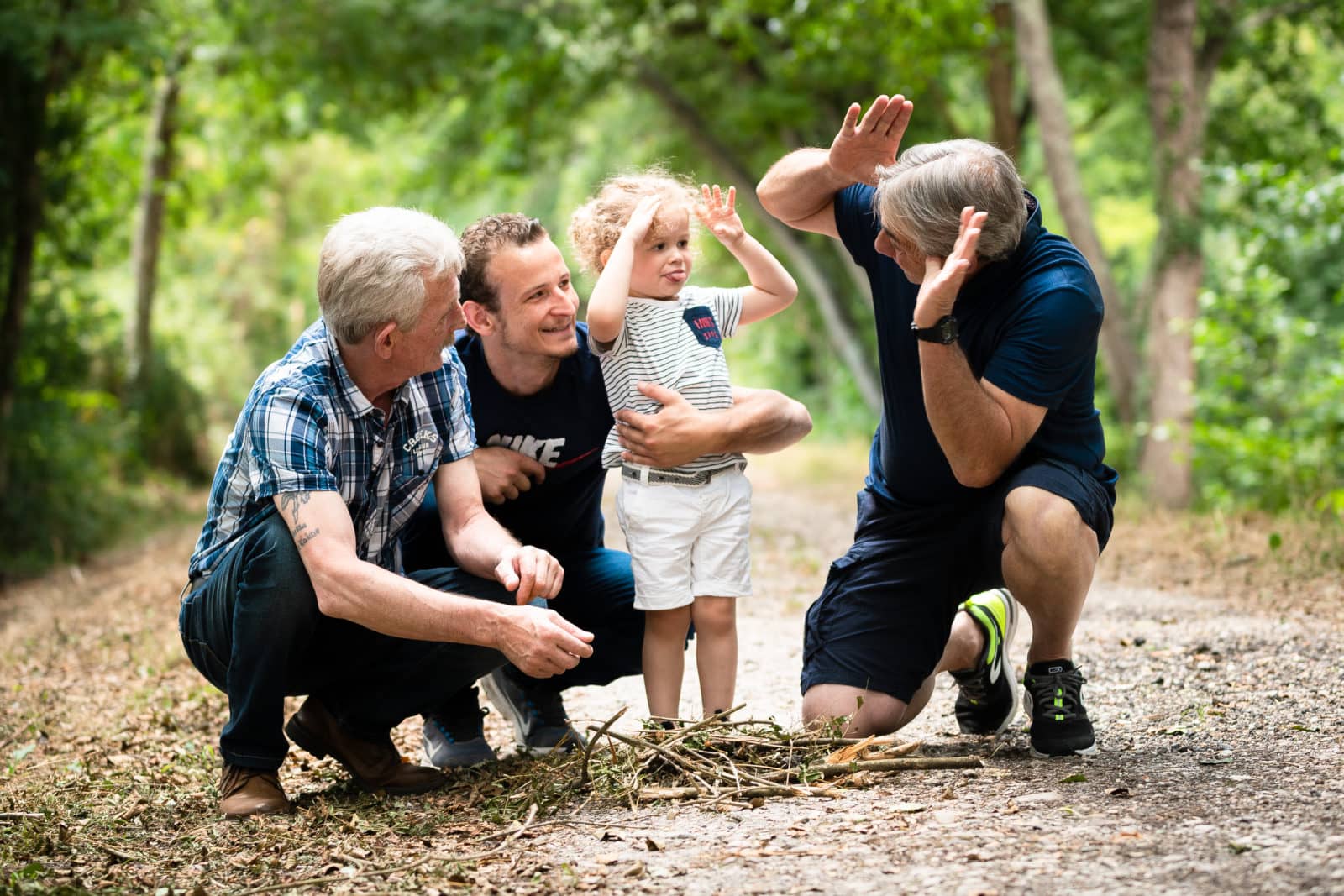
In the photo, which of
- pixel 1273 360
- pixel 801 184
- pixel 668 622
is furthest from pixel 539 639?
pixel 1273 360

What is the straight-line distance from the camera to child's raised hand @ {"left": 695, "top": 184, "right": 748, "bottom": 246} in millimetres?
3811

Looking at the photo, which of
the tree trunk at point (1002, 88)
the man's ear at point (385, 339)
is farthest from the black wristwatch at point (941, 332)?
the tree trunk at point (1002, 88)

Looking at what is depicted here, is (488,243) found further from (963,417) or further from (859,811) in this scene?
(859,811)

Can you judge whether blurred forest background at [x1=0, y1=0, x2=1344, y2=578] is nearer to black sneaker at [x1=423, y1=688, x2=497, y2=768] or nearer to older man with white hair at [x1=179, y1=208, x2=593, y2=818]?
black sneaker at [x1=423, y1=688, x2=497, y2=768]

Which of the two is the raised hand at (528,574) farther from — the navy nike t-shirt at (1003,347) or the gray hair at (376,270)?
the navy nike t-shirt at (1003,347)

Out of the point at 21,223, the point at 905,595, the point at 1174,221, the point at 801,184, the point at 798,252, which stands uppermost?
the point at 798,252

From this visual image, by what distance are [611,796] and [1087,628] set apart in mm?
2740

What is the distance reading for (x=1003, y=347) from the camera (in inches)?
128

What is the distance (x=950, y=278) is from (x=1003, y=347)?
0.36 metres

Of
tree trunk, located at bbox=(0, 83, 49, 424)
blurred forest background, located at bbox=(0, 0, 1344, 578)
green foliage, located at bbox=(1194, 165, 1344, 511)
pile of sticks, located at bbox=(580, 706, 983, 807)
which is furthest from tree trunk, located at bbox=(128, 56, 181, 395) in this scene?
pile of sticks, located at bbox=(580, 706, 983, 807)

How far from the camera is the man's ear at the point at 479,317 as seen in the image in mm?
3701

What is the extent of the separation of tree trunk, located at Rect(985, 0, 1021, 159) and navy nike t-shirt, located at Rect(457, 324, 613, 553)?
9643mm

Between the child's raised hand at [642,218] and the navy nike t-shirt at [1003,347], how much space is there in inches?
21.8

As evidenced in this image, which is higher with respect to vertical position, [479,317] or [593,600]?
[479,317]
